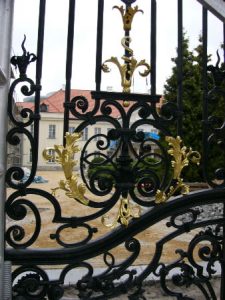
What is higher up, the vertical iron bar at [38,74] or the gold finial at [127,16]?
the gold finial at [127,16]

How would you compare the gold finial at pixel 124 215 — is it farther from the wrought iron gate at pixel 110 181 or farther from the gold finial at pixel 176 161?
the gold finial at pixel 176 161

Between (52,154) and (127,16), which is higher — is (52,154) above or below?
below

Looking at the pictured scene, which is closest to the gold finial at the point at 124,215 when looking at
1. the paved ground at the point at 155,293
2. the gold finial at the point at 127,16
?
the gold finial at the point at 127,16

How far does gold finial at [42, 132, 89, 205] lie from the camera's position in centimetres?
163

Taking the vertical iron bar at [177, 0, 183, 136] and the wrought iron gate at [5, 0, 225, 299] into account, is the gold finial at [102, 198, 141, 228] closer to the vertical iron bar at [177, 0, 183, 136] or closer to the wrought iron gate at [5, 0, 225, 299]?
the wrought iron gate at [5, 0, 225, 299]

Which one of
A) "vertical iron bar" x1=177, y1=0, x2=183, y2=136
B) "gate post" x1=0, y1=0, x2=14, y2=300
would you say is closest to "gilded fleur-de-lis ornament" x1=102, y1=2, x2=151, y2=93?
"vertical iron bar" x1=177, y1=0, x2=183, y2=136

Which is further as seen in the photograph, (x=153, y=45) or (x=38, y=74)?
(x=153, y=45)

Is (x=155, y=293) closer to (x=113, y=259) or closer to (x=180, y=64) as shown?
(x=113, y=259)

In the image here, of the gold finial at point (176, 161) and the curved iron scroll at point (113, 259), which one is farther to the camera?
the gold finial at point (176, 161)

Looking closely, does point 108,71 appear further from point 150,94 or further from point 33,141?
point 33,141

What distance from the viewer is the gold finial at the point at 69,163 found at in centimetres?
163

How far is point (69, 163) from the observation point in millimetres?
1638

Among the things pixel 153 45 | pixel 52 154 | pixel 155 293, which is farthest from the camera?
pixel 155 293

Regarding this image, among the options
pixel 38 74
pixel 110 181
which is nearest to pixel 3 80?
pixel 38 74
